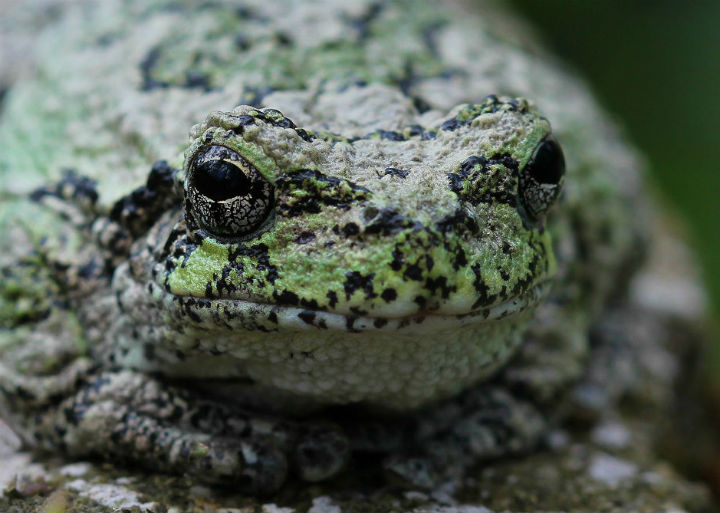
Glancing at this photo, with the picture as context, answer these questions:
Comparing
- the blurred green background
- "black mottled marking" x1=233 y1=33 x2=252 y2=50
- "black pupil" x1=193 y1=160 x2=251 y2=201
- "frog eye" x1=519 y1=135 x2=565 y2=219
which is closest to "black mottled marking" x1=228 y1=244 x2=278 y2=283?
"black pupil" x1=193 y1=160 x2=251 y2=201

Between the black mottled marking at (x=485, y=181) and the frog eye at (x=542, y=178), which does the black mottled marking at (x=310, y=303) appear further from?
the frog eye at (x=542, y=178)

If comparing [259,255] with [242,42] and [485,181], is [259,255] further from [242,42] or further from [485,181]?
[242,42]

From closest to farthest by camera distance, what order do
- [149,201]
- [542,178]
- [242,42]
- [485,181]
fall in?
[485,181] < [542,178] < [149,201] < [242,42]

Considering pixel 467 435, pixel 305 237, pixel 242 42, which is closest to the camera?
pixel 305 237

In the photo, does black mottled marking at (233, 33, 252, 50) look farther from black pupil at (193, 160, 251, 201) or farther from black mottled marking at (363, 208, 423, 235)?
black mottled marking at (363, 208, 423, 235)

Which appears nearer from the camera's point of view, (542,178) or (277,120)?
(277,120)

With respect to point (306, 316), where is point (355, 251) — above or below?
above

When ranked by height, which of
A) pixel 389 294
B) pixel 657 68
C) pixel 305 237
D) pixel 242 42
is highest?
pixel 657 68

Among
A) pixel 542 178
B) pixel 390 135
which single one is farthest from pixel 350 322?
pixel 542 178
